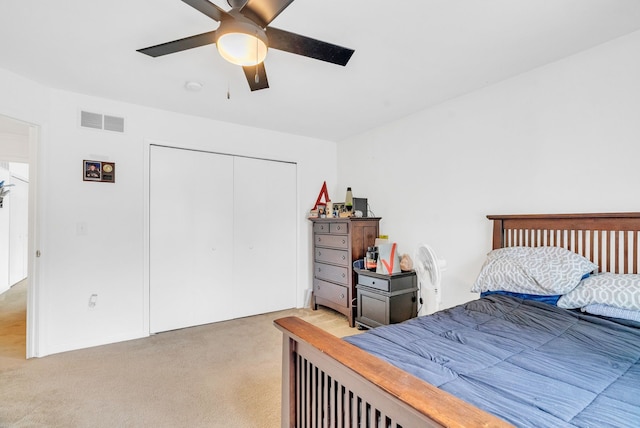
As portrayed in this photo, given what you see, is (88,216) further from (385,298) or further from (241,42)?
(385,298)

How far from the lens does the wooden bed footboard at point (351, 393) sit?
0.77 metres

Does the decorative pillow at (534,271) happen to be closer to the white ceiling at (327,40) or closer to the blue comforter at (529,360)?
the blue comforter at (529,360)

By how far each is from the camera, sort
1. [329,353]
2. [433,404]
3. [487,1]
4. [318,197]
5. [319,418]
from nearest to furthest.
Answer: [433,404] → [329,353] → [319,418] → [487,1] → [318,197]

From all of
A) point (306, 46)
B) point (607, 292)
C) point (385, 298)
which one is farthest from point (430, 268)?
point (306, 46)

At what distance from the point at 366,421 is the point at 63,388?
238 cm

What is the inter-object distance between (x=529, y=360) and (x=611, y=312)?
84 cm

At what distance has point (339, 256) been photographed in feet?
12.1

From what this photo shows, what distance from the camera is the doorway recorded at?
2.67m

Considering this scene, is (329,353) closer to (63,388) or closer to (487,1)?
(487,1)

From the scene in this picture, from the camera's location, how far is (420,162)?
333cm

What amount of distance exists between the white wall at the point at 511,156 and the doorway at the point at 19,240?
139 inches

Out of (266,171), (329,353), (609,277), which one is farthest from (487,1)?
(266,171)

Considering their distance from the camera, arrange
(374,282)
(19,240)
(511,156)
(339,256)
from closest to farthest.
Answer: (511,156) < (374,282) < (339,256) < (19,240)

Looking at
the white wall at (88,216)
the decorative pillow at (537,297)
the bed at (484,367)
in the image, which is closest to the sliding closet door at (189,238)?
the white wall at (88,216)
